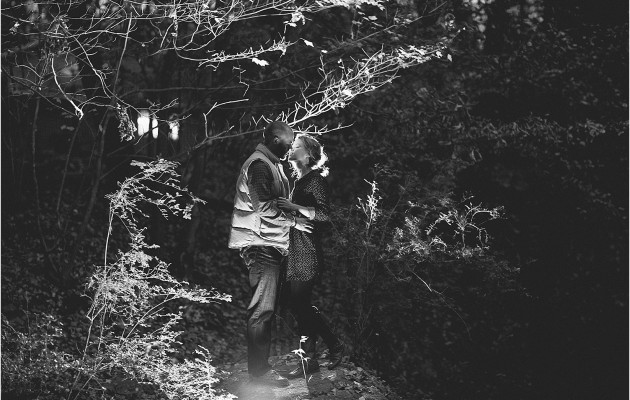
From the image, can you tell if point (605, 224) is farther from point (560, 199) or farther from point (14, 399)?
point (14, 399)

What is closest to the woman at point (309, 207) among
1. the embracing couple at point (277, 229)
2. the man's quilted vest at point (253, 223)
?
the embracing couple at point (277, 229)

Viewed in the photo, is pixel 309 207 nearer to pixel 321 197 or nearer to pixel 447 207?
pixel 321 197

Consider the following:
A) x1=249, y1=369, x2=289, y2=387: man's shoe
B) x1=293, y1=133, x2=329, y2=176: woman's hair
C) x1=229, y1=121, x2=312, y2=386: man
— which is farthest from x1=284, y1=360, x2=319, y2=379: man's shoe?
x1=293, y1=133, x2=329, y2=176: woman's hair

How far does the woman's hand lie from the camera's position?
20.9 feet

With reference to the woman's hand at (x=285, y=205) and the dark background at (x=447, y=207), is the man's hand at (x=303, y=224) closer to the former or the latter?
the woman's hand at (x=285, y=205)

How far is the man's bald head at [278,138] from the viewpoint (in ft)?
21.1

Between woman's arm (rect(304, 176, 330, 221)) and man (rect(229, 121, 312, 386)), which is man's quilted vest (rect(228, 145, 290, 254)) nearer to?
man (rect(229, 121, 312, 386))

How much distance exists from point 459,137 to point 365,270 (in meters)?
4.20

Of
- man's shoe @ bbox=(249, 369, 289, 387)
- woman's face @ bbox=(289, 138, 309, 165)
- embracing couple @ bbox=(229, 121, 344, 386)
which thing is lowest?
man's shoe @ bbox=(249, 369, 289, 387)

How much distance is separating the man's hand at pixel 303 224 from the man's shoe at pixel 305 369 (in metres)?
1.42

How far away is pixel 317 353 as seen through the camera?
7.88 metres

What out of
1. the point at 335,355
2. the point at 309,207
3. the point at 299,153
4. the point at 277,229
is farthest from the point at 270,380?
the point at 299,153

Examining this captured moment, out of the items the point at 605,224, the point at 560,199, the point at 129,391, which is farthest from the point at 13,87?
the point at 605,224

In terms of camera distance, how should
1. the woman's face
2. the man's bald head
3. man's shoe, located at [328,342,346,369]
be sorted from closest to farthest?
the man's bald head < the woman's face < man's shoe, located at [328,342,346,369]
